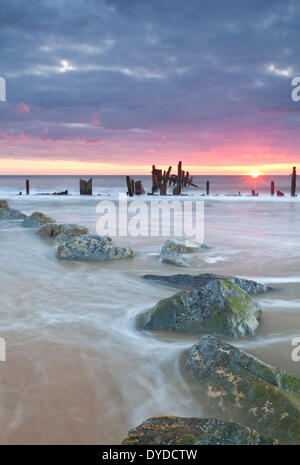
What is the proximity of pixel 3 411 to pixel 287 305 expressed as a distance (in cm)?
352

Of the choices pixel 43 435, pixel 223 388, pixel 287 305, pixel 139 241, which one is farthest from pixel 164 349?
pixel 139 241

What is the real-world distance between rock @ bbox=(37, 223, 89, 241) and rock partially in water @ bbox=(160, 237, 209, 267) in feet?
8.74

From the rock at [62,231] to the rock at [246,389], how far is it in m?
6.46

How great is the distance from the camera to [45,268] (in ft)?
20.4

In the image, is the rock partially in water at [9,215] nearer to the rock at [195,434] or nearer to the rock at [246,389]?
the rock at [246,389]

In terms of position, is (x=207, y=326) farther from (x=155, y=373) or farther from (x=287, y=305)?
(x=287, y=305)

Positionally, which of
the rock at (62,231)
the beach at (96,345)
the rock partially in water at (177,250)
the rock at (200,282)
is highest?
the rock at (62,231)

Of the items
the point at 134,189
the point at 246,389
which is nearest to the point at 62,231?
the point at 246,389

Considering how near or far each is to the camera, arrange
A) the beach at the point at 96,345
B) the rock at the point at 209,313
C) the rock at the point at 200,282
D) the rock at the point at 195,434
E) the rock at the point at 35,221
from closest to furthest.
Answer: the rock at the point at 195,434 < the beach at the point at 96,345 < the rock at the point at 209,313 < the rock at the point at 200,282 < the rock at the point at 35,221

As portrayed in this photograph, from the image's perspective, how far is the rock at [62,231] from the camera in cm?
875

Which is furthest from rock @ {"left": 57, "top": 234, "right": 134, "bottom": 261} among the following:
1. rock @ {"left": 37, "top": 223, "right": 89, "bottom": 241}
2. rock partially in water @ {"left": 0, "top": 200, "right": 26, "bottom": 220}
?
rock partially in water @ {"left": 0, "top": 200, "right": 26, "bottom": 220}

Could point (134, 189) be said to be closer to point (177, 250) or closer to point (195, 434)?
point (177, 250)

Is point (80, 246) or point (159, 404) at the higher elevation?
point (80, 246)

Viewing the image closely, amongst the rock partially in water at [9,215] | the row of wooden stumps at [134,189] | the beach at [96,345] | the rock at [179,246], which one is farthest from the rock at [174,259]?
the row of wooden stumps at [134,189]
